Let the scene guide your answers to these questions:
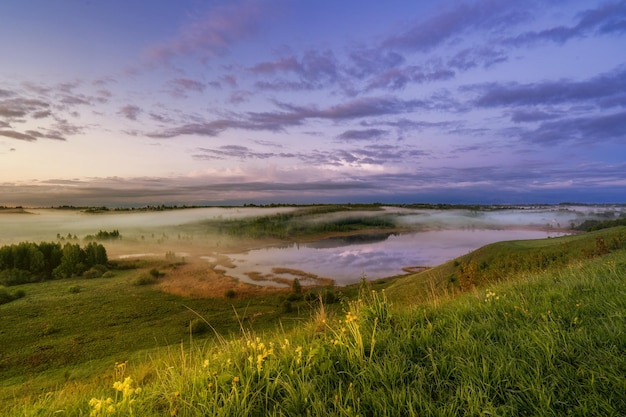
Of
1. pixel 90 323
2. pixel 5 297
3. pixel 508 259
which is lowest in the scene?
pixel 90 323

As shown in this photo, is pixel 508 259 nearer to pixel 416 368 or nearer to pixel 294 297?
pixel 416 368

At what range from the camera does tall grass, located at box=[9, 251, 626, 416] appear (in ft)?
9.75

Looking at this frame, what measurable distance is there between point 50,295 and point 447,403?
140 m

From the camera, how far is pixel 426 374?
3.70 metres

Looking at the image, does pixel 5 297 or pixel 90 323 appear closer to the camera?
pixel 90 323

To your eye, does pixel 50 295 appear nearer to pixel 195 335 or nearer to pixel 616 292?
pixel 195 335

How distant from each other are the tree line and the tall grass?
6615 inches

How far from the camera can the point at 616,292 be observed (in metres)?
5.50

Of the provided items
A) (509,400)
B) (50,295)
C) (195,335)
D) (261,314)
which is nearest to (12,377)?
(195,335)

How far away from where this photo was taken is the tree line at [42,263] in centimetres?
12812

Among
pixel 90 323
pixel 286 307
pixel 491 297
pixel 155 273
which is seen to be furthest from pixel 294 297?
pixel 491 297

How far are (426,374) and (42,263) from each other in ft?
602

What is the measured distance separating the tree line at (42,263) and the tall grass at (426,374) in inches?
6615

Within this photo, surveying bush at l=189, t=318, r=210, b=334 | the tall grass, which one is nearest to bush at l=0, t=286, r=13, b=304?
bush at l=189, t=318, r=210, b=334
